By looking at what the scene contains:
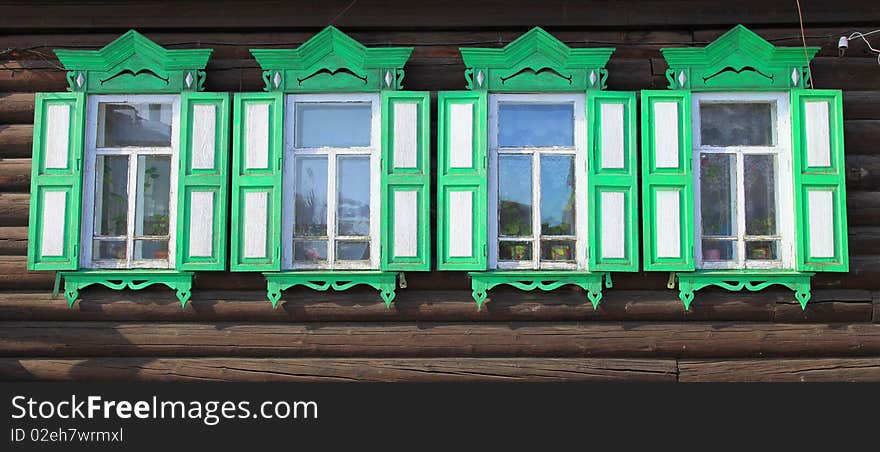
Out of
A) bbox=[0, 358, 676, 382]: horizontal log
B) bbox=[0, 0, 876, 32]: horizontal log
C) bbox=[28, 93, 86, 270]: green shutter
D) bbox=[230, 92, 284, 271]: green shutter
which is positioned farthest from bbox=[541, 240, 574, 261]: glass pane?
bbox=[28, 93, 86, 270]: green shutter

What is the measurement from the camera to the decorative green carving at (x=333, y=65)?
550cm

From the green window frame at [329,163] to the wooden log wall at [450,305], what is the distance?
168 mm

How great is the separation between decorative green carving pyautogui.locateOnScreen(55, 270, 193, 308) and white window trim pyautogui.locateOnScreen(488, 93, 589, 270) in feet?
7.10

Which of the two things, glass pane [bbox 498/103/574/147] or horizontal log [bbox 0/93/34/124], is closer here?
glass pane [bbox 498/103/574/147]

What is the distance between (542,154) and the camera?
553 cm

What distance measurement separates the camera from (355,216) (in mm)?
5527

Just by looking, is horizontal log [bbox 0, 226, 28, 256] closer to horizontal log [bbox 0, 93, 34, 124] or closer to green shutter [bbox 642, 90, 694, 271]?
horizontal log [bbox 0, 93, 34, 124]

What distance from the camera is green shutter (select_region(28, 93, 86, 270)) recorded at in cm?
542

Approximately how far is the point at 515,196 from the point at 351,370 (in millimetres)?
1682

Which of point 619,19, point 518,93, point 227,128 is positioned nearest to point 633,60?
point 619,19

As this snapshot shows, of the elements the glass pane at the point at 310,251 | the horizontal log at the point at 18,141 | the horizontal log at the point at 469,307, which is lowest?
the horizontal log at the point at 469,307

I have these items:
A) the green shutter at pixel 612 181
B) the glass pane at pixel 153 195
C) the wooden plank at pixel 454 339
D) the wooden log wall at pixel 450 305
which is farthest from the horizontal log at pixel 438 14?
A: the wooden plank at pixel 454 339

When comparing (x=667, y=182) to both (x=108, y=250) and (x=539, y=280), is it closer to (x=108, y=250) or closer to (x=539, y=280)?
(x=539, y=280)

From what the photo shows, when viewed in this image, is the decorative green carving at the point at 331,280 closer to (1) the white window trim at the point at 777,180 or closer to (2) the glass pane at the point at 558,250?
(2) the glass pane at the point at 558,250
